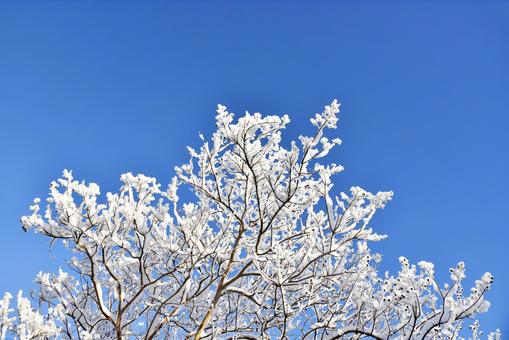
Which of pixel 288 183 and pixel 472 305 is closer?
pixel 472 305

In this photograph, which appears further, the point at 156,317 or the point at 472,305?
the point at 156,317

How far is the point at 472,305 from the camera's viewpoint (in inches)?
174

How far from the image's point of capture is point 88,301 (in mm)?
6590

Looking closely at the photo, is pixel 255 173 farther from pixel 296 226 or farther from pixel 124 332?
pixel 124 332

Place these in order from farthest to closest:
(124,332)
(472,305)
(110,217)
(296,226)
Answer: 1. (296,226)
2. (124,332)
3. (110,217)
4. (472,305)

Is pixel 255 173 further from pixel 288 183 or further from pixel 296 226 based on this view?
pixel 296 226

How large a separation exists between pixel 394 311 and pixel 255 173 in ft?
10.7

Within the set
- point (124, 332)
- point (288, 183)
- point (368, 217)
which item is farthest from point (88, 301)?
point (368, 217)

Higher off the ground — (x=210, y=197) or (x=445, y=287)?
(x=210, y=197)

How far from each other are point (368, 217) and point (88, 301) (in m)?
4.56

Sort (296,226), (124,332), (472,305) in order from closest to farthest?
(472,305) → (124,332) → (296,226)

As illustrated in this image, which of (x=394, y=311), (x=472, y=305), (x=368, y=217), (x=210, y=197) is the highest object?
(x=210, y=197)

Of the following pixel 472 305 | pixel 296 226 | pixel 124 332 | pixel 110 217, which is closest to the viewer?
pixel 472 305

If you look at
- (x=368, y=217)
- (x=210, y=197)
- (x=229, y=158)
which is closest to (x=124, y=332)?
(x=210, y=197)
